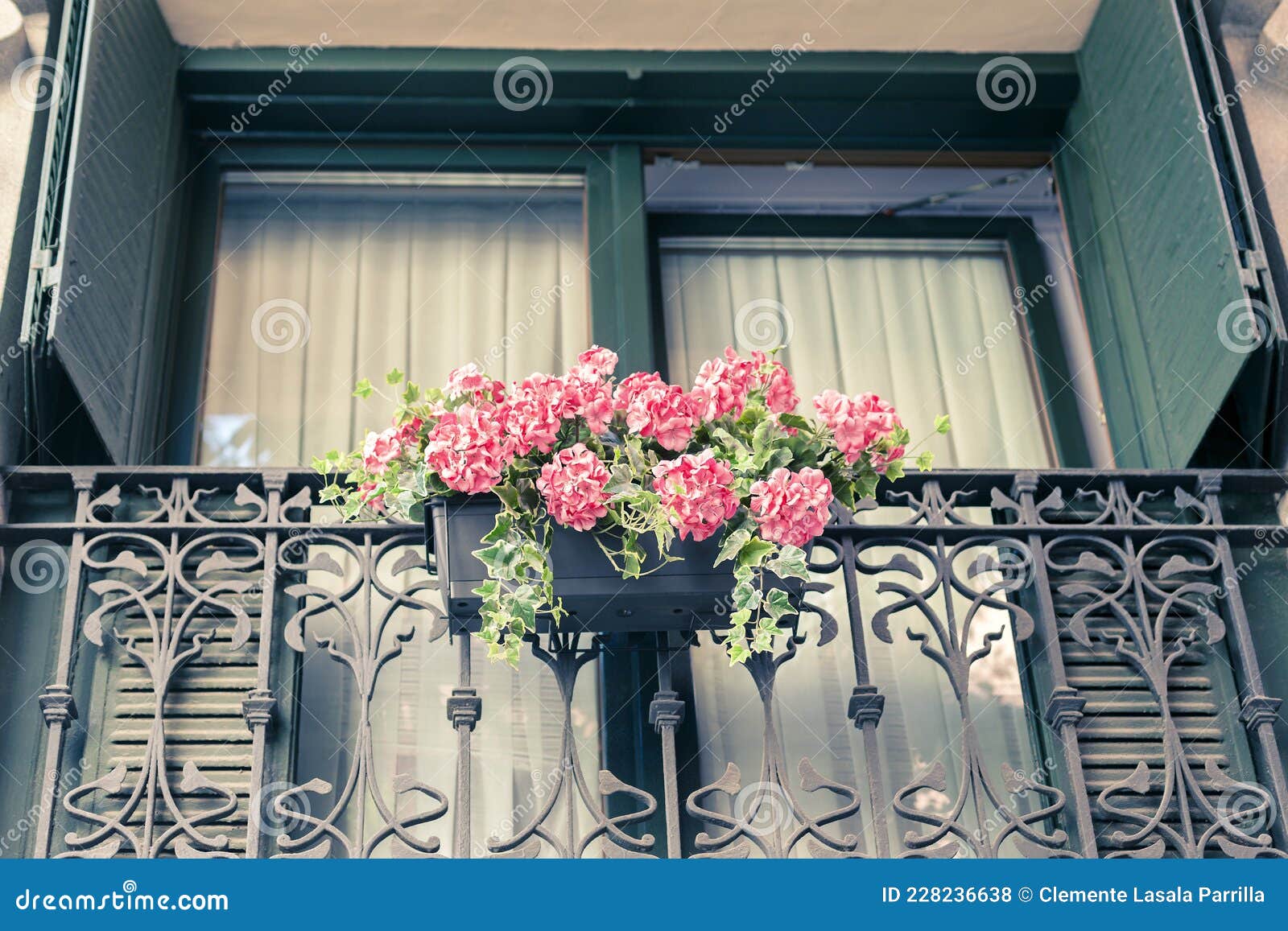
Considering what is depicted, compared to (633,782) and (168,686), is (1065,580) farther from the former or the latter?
(168,686)

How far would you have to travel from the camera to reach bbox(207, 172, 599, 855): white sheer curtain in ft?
16.5

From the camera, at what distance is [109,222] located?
527 cm

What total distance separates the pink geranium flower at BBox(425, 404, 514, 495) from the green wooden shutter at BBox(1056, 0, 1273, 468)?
86.3 inches

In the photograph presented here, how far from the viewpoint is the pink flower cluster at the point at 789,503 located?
429cm

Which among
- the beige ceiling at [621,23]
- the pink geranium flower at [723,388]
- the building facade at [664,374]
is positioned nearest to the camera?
the pink geranium flower at [723,388]

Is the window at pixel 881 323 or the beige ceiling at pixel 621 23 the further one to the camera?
the beige ceiling at pixel 621 23

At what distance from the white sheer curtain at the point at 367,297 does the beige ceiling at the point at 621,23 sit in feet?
1.68

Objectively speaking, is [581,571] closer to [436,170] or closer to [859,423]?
[859,423]

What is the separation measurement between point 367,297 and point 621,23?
1.33 meters

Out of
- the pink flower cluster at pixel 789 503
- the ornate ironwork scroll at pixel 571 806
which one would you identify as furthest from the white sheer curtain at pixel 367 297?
the pink flower cluster at pixel 789 503

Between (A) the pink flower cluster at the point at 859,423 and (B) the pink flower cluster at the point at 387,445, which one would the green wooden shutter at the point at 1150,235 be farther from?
(B) the pink flower cluster at the point at 387,445

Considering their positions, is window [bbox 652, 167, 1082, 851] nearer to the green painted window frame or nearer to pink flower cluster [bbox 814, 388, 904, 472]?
the green painted window frame

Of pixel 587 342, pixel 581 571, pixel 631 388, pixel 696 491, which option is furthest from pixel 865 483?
pixel 587 342
